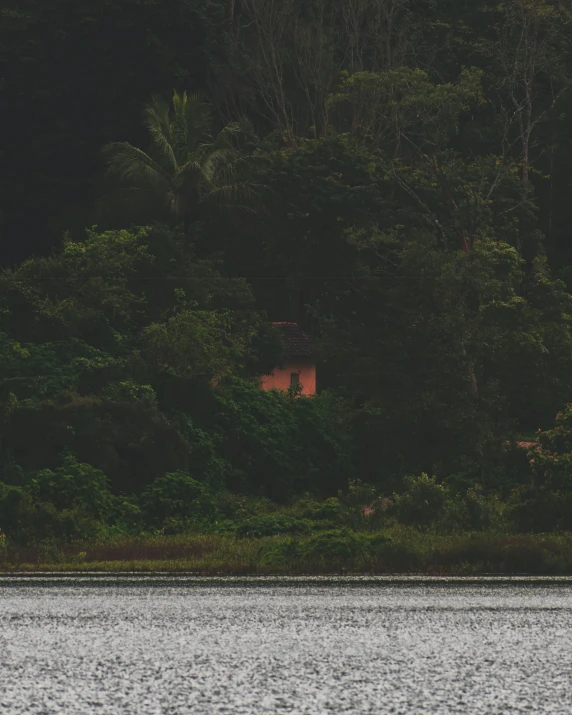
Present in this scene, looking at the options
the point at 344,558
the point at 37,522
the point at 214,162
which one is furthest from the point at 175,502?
the point at 214,162

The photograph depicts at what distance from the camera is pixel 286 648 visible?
12.6 m

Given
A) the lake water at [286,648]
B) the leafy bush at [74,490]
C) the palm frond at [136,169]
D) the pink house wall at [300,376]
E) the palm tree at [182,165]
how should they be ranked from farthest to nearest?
the pink house wall at [300,376], the palm frond at [136,169], the palm tree at [182,165], the leafy bush at [74,490], the lake water at [286,648]

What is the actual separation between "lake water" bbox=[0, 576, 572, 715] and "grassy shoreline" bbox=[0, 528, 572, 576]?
1.69m

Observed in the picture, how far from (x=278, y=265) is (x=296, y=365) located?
4.07 meters

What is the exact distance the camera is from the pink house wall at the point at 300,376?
1909 inches

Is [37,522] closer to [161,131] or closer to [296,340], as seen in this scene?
[296,340]

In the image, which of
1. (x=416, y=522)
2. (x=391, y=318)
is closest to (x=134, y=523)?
(x=416, y=522)

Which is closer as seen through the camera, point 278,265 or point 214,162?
point 214,162

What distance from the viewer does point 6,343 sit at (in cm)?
3509

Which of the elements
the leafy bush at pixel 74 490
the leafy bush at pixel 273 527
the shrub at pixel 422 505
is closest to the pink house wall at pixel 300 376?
the leafy bush at pixel 74 490

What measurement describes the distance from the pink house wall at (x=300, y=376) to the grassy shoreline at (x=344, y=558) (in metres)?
25.5

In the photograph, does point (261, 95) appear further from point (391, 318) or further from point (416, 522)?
point (416, 522)

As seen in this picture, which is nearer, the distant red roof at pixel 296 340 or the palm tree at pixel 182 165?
the palm tree at pixel 182 165

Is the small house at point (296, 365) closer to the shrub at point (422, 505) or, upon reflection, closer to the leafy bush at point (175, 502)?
the leafy bush at point (175, 502)
